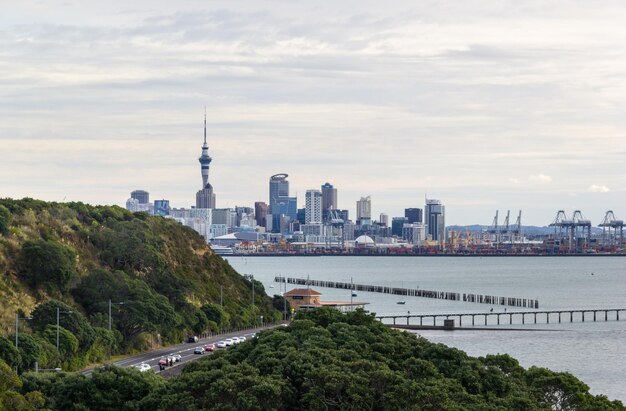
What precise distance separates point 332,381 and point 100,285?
181 ft

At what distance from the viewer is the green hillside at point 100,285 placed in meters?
84.2

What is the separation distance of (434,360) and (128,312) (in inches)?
1812

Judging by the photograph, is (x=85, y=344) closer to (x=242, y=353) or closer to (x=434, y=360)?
(x=242, y=353)

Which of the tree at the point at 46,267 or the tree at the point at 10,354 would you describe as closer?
the tree at the point at 10,354

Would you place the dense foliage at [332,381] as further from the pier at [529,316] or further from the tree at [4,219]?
the pier at [529,316]

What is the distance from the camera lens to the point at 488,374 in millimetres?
52156

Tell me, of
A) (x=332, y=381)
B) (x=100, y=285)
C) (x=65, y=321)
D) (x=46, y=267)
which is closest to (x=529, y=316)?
(x=100, y=285)

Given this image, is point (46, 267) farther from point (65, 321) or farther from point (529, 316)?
point (529, 316)

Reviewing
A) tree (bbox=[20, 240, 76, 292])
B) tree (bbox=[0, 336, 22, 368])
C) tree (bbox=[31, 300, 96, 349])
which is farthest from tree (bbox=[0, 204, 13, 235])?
tree (bbox=[0, 336, 22, 368])

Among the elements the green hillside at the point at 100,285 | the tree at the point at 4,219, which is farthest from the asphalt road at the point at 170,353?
the tree at the point at 4,219

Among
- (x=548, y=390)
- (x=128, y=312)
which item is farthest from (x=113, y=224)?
(x=548, y=390)

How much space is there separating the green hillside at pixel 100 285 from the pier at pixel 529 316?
19573 millimetres

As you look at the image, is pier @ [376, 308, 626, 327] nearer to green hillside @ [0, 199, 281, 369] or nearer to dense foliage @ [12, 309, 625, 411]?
green hillside @ [0, 199, 281, 369]

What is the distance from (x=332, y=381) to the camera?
4775cm
